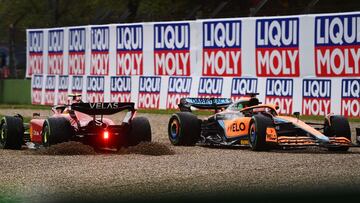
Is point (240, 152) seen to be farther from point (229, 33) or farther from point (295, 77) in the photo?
point (229, 33)

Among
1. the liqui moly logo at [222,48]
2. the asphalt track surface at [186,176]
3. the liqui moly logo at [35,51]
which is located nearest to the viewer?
the asphalt track surface at [186,176]

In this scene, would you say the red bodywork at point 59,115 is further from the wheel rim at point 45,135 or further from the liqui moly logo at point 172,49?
the liqui moly logo at point 172,49

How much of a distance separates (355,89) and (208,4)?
13.3m

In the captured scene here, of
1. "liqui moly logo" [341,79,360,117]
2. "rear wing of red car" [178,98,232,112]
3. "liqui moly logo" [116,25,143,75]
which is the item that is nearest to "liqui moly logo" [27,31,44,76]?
"liqui moly logo" [116,25,143,75]

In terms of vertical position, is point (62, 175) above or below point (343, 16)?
below

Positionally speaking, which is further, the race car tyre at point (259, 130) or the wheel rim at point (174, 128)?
the wheel rim at point (174, 128)

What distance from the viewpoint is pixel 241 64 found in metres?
28.5

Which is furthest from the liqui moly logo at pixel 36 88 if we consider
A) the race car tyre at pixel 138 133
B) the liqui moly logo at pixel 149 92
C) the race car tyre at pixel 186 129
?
the race car tyre at pixel 138 133

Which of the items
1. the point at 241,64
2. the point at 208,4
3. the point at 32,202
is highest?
the point at 208,4

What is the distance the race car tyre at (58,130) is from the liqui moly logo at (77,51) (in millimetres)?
17915

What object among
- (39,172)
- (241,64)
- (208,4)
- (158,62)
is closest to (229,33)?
(241,64)

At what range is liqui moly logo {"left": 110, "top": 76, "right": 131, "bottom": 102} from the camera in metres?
32.3

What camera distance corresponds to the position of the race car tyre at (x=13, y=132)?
58.7ft

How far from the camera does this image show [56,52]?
3684 cm
